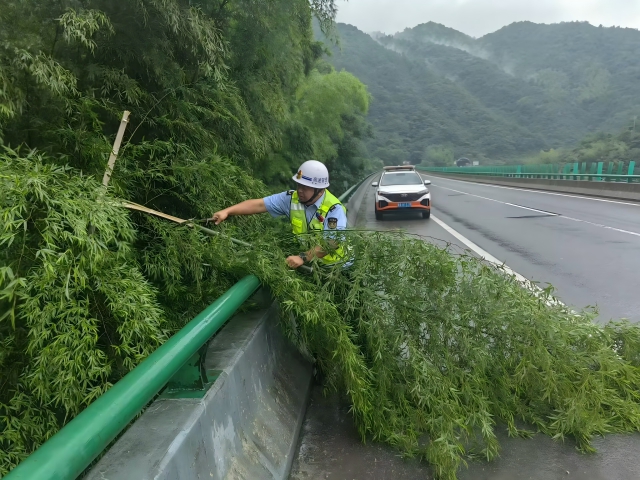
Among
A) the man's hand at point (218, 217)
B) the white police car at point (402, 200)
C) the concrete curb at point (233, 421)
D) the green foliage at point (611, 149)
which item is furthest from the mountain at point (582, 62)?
the concrete curb at point (233, 421)

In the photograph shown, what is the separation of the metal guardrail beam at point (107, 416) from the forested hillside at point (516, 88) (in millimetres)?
98233

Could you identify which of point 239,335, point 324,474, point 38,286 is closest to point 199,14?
point 239,335

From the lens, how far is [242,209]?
179 inches

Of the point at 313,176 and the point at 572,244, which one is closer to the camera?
the point at 313,176

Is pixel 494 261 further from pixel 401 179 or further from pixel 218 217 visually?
pixel 401 179

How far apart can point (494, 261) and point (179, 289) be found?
7.68m

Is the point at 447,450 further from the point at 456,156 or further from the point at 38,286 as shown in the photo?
the point at 456,156

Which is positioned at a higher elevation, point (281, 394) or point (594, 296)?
point (281, 394)

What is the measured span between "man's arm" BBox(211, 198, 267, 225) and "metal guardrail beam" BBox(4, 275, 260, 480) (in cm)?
180

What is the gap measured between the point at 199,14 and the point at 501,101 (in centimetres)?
15508

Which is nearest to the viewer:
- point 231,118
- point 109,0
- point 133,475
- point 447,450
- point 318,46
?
point 133,475

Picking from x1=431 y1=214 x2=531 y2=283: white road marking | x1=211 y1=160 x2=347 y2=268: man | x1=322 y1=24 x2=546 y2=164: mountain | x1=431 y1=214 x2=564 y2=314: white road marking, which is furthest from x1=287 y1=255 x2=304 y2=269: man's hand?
x1=322 y1=24 x2=546 y2=164: mountain

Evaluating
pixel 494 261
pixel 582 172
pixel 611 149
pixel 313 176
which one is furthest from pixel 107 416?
pixel 611 149

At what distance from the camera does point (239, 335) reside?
3342 mm
